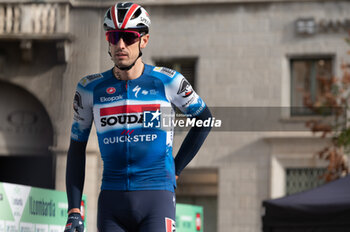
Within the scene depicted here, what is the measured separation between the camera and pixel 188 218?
34.7 ft

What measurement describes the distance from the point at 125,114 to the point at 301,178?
52.4ft

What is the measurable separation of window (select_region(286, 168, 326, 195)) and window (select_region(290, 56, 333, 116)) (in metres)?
1.43

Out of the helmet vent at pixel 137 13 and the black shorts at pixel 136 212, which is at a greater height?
the helmet vent at pixel 137 13

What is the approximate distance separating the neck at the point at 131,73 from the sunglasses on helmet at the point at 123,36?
0.16m

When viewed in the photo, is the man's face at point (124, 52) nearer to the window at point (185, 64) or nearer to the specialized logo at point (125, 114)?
the specialized logo at point (125, 114)

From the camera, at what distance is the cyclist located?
463cm

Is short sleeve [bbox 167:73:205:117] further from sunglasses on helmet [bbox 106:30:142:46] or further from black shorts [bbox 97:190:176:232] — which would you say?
black shorts [bbox 97:190:176:232]

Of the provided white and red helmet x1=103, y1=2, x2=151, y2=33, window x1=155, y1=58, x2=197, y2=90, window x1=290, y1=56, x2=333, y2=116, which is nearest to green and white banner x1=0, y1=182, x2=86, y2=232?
white and red helmet x1=103, y1=2, x2=151, y2=33

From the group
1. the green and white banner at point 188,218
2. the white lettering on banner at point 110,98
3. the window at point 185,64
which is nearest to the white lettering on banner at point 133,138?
the white lettering on banner at point 110,98

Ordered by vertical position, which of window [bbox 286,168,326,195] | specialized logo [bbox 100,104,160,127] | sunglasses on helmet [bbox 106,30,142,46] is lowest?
specialized logo [bbox 100,104,160,127]

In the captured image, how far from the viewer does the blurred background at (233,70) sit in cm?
2016

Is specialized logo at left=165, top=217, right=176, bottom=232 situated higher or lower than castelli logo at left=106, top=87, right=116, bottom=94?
lower

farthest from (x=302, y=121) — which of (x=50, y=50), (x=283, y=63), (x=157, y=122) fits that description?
(x=157, y=122)

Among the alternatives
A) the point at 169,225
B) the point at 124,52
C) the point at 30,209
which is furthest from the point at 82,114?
the point at 30,209
